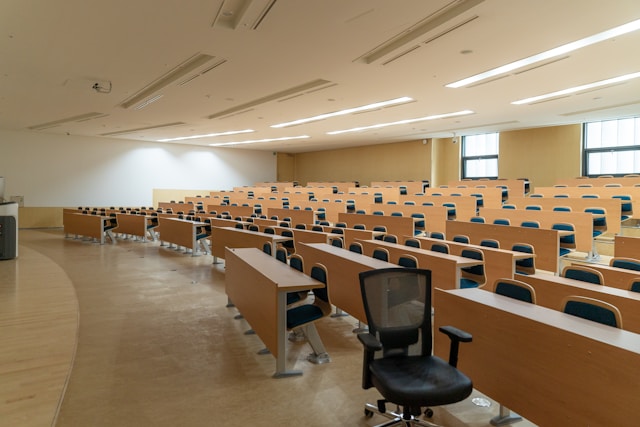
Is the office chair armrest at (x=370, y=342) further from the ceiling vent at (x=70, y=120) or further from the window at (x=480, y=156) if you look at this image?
the window at (x=480, y=156)

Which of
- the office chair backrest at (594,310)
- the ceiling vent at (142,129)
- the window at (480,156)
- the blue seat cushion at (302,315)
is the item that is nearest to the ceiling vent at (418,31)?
the office chair backrest at (594,310)

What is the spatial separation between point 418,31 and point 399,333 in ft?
15.0

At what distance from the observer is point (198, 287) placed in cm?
678

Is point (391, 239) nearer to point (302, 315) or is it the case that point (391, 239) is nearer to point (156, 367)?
point (302, 315)

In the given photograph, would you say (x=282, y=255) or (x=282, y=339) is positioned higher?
(x=282, y=255)

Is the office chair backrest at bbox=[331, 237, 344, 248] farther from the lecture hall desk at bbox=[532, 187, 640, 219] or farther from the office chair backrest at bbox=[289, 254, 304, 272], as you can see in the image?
→ the lecture hall desk at bbox=[532, 187, 640, 219]

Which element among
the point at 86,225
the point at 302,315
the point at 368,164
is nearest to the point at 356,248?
the point at 302,315

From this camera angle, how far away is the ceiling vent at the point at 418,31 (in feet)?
16.0

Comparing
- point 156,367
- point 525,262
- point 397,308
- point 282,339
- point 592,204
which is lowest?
point 156,367

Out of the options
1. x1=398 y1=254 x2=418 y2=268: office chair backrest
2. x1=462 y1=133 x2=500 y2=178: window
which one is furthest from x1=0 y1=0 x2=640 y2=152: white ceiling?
x1=462 y1=133 x2=500 y2=178: window

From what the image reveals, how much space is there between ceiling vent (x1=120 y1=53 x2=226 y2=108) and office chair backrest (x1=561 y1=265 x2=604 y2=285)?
20.1ft

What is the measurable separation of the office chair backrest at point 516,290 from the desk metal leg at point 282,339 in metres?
1.80

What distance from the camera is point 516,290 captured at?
309 centimetres

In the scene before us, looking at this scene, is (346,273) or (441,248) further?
(441,248)
